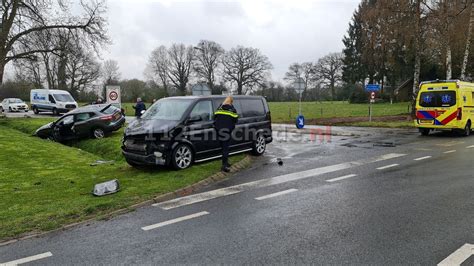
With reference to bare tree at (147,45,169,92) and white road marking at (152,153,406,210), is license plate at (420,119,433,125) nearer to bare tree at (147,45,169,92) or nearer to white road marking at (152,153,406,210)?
white road marking at (152,153,406,210)

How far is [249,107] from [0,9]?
20716mm

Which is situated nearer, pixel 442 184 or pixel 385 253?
pixel 385 253

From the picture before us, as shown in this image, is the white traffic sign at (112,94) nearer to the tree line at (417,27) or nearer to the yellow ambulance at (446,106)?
the yellow ambulance at (446,106)

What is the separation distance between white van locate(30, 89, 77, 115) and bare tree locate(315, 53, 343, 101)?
2276 inches

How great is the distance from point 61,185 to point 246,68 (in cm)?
7855

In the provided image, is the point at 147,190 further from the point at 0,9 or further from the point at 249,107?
the point at 0,9

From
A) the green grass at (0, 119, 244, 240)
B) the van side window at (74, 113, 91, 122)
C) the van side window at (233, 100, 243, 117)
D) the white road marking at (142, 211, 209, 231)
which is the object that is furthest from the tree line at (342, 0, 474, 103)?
the white road marking at (142, 211, 209, 231)

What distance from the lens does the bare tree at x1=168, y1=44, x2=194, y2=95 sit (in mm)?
88875

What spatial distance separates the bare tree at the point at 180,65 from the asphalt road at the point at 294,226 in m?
82.7

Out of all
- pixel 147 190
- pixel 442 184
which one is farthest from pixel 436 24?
pixel 147 190

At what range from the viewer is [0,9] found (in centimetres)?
2289

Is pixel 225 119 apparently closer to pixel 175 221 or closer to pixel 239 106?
pixel 239 106

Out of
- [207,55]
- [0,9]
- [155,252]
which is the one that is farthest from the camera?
[207,55]

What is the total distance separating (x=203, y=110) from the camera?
958 centimetres
